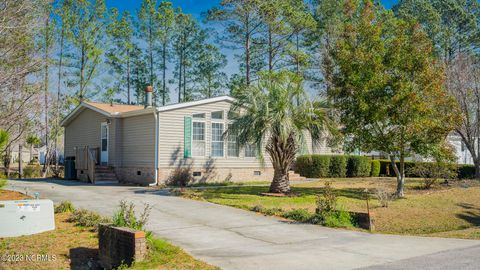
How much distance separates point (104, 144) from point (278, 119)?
36.2ft

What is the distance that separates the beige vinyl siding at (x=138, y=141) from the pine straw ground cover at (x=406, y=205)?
3.86 m

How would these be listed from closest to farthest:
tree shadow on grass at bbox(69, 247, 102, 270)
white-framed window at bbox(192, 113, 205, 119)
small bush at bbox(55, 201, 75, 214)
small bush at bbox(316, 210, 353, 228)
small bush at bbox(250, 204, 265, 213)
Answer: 1. tree shadow on grass at bbox(69, 247, 102, 270)
2. small bush at bbox(316, 210, 353, 228)
3. small bush at bbox(55, 201, 75, 214)
4. small bush at bbox(250, 204, 265, 213)
5. white-framed window at bbox(192, 113, 205, 119)

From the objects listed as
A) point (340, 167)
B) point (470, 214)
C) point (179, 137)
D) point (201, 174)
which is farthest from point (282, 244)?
point (340, 167)

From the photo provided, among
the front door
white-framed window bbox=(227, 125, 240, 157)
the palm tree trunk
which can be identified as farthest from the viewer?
the front door

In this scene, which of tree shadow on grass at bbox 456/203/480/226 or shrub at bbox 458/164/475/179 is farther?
shrub at bbox 458/164/475/179

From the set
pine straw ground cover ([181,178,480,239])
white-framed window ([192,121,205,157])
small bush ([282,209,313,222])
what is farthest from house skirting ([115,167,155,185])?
small bush ([282,209,313,222])

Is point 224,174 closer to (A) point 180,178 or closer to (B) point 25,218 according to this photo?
(A) point 180,178

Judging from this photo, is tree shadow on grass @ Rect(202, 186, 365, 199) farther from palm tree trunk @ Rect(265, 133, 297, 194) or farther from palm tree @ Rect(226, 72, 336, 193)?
palm tree @ Rect(226, 72, 336, 193)

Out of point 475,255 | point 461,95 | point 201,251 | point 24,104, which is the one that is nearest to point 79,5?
point 24,104

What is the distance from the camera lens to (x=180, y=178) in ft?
67.5

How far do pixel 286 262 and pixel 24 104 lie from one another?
15406mm

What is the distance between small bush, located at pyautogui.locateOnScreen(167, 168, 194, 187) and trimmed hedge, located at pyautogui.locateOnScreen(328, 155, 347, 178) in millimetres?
9558

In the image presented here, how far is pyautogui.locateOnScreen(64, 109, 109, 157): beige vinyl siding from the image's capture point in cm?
2420

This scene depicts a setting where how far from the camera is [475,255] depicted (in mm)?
8227
